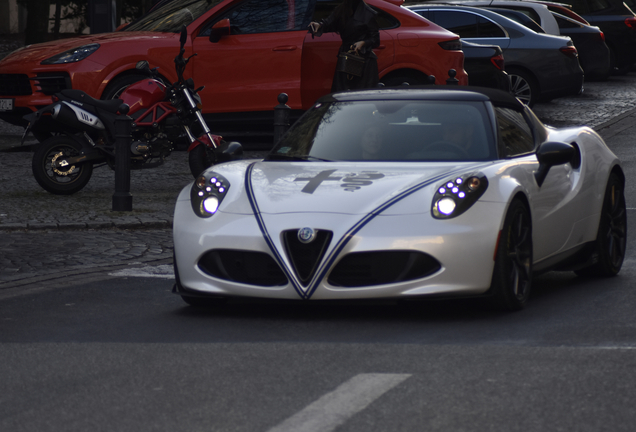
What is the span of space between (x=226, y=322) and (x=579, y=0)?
877 inches

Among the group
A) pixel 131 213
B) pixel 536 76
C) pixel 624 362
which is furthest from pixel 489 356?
pixel 536 76

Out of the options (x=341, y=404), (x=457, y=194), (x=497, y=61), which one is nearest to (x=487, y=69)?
(x=497, y=61)

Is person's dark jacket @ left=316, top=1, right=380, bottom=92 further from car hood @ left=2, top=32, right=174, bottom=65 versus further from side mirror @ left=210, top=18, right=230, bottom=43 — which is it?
car hood @ left=2, top=32, right=174, bottom=65

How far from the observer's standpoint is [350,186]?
6.27m

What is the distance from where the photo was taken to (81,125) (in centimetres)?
1113

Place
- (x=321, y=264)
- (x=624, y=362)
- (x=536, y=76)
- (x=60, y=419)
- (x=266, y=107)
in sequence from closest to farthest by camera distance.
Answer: (x=60, y=419)
(x=624, y=362)
(x=321, y=264)
(x=266, y=107)
(x=536, y=76)

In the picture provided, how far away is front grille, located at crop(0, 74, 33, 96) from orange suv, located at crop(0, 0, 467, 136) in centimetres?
1

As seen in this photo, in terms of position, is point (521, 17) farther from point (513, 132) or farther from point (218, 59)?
point (513, 132)

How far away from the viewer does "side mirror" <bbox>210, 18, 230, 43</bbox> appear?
13.2 metres

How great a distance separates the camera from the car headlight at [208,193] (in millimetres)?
6383

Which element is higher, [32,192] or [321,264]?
[321,264]

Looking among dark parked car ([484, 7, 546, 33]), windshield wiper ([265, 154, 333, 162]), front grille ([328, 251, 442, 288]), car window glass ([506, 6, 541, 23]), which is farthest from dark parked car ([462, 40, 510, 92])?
front grille ([328, 251, 442, 288])

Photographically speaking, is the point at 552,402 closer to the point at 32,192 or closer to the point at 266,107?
the point at 32,192

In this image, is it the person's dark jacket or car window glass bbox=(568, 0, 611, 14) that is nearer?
the person's dark jacket
